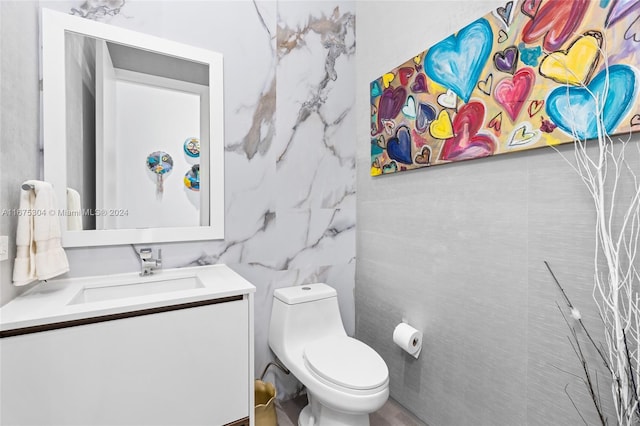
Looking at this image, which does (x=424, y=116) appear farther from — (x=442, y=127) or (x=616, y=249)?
(x=616, y=249)

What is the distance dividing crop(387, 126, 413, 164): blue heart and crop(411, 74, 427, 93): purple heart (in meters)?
0.19

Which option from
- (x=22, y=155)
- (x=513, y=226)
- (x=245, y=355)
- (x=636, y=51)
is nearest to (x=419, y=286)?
(x=513, y=226)

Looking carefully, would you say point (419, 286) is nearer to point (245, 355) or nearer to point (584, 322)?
point (584, 322)

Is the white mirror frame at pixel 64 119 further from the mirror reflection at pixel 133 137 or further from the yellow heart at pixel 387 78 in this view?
the yellow heart at pixel 387 78

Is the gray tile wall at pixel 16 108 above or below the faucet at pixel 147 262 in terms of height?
above

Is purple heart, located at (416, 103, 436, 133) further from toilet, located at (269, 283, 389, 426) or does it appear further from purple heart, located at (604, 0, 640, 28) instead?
toilet, located at (269, 283, 389, 426)

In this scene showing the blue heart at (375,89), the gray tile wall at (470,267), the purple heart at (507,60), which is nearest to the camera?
the gray tile wall at (470,267)

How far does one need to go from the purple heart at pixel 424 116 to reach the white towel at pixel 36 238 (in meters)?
1.60

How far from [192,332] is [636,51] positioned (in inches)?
Answer: 65.5

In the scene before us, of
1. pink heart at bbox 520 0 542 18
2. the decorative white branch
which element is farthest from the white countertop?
pink heart at bbox 520 0 542 18

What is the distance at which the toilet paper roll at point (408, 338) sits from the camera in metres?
1.58

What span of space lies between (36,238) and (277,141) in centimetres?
113

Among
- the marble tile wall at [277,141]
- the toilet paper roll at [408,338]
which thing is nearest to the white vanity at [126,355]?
the marble tile wall at [277,141]

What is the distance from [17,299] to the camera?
1087mm
